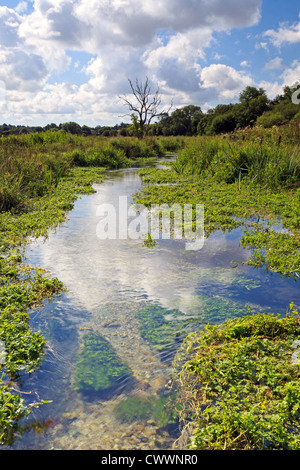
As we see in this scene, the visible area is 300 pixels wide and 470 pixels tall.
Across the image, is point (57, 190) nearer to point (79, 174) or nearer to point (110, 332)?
point (79, 174)

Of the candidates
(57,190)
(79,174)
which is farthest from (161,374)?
(79,174)

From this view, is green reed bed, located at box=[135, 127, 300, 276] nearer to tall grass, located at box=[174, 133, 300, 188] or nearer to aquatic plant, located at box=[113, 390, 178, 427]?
tall grass, located at box=[174, 133, 300, 188]

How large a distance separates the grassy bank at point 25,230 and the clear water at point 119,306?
150 mm

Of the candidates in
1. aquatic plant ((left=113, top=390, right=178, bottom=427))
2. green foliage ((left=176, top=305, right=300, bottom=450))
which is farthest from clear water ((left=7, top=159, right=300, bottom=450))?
green foliage ((left=176, top=305, right=300, bottom=450))

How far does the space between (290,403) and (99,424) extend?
1465 millimetres

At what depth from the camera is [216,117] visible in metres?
55.0

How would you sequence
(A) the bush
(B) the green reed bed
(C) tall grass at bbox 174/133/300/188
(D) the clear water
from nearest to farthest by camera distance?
(D) the clear water, (B) the green reed bed, (C) tall grass at bbox 174/133/300/188, (A) the bush

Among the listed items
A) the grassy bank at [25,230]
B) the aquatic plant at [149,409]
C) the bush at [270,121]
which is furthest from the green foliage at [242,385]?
the bush at [270,121]

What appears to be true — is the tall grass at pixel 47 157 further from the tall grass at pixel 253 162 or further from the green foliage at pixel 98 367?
the green foliage at pixel 98 367

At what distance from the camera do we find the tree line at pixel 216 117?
39487 mm

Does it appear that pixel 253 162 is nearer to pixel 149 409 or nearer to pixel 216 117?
pixel 149 409

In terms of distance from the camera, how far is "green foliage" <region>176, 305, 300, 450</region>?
7.77ft

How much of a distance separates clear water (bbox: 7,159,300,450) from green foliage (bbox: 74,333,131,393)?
0.07 m

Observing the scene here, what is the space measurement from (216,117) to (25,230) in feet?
173
